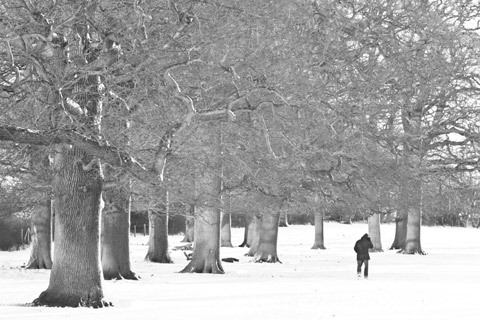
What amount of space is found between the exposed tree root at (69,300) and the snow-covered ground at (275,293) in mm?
371

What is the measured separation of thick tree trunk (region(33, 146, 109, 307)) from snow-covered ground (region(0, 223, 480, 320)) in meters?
0.65

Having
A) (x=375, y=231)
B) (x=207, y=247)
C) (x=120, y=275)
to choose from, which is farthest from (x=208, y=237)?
(x=375, y=231)

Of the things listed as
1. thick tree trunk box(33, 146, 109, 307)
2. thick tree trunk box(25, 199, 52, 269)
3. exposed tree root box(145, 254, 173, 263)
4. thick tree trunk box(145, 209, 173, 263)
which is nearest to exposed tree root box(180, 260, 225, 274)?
thick tree trunk box(25, 199, 52, 269)

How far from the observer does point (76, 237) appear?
61.7ft

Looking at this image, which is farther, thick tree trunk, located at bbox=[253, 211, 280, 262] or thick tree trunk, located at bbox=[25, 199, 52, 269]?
thick tree trunk, located at bbox=[253, 211, 280, 262]

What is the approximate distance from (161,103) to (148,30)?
A: 6.45 ft

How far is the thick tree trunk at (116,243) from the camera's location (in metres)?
26.7

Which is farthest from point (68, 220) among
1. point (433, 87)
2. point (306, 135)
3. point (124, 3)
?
point (433, 87)

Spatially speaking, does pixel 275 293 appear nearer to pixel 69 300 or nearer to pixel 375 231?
pixel 69 300

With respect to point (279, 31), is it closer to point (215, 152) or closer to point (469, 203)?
point (215, 152)

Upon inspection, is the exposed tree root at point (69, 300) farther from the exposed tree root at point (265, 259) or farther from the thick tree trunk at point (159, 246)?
the exposed tree root at point (265, 259)

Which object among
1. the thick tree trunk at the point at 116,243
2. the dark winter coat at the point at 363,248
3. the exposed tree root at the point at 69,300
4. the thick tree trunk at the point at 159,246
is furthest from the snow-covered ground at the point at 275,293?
the thick tree trunk at the point at 116,243

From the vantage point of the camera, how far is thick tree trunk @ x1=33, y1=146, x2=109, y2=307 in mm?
18734

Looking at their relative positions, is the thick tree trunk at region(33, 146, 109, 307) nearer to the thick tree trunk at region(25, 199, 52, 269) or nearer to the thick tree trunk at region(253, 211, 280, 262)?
the thick tree trunk at region(25, 199, 52, 269)
